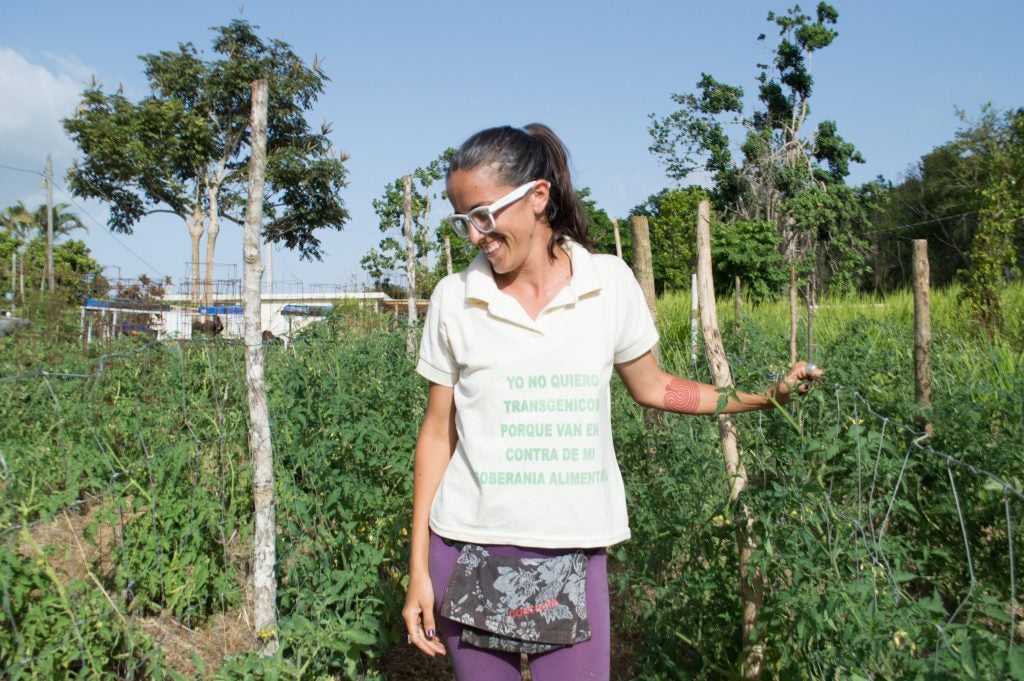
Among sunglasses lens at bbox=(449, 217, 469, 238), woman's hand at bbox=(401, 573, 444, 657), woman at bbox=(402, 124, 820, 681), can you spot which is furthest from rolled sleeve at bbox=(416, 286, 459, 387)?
woman's hand at bbox=(401, 573, 444, 657)

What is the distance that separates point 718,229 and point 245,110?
52.2ft

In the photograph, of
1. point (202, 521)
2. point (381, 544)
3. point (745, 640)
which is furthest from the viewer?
point (202, 521)

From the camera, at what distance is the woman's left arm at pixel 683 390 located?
5.37 feet

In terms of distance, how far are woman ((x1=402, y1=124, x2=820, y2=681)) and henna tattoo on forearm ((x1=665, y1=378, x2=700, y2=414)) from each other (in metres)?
0.15

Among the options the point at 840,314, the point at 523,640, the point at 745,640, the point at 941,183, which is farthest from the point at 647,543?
the point at 941,183

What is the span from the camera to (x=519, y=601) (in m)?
1.43

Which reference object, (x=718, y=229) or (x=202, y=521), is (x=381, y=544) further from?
(x=718, y=229)

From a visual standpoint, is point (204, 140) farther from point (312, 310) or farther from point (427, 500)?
point (427, 500)

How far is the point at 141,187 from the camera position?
24.8 meters

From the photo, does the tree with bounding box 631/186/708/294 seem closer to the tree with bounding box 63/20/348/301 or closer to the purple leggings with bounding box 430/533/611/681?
the tree with bounding box 63/20/348/301

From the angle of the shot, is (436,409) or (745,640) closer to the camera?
(436,409)

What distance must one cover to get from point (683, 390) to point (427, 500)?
22.5 inches

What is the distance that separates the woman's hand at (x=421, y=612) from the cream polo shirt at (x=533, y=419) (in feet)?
0.37

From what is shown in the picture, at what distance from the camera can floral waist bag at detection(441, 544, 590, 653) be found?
142cm
